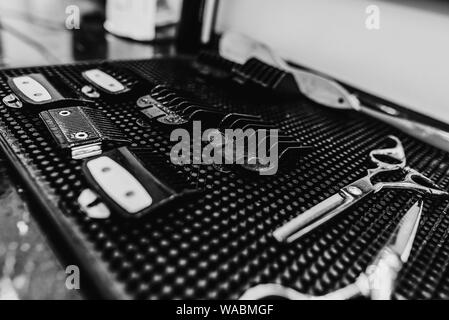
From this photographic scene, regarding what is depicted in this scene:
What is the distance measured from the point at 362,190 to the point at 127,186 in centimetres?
32

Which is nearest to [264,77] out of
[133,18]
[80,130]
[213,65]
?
[213,65]

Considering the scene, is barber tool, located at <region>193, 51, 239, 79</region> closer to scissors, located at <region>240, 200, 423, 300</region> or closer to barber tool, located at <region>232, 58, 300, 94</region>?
barber tool, located at <region>232, 58, 300, 94</region>

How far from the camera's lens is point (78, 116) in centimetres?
51

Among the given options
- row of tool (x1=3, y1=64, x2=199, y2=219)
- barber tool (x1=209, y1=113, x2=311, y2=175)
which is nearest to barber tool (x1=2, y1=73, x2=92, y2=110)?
row of tool (x1=3, y1=64, x2=199, y2=219)

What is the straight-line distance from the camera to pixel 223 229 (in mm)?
394

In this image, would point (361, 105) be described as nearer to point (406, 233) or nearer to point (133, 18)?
point (406, 233)

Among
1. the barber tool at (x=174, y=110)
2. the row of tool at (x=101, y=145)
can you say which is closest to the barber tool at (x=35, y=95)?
the row of tool at (x=101, y=145)

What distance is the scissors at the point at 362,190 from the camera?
406mm

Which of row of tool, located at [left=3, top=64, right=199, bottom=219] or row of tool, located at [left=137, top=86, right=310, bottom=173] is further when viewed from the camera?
row of tool, located at [left=137, top=86, right=310, bottom=173]

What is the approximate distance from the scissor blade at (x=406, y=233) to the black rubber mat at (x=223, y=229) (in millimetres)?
13

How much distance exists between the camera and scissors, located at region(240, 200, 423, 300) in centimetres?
33
